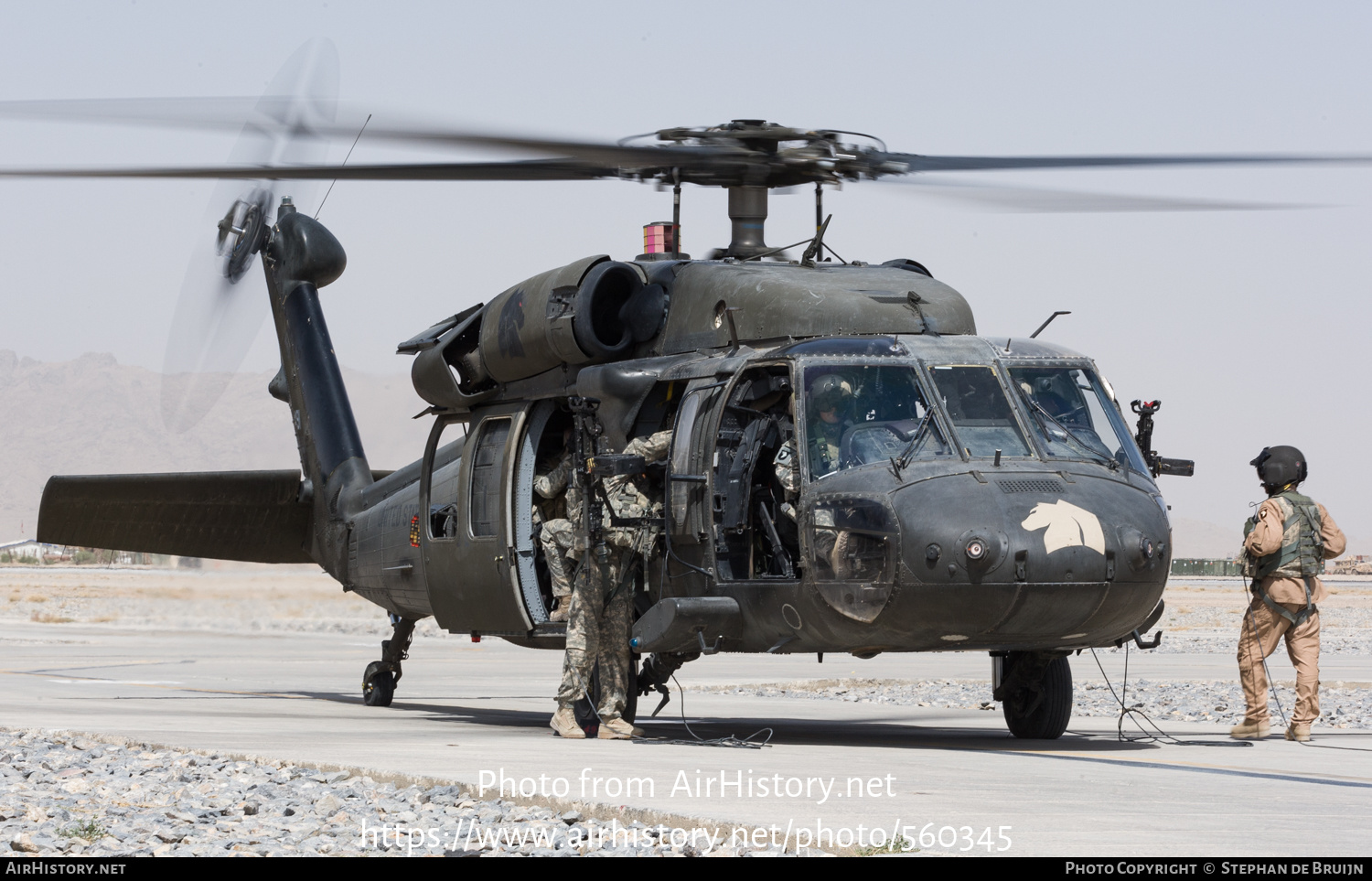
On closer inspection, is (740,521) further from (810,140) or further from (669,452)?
(810,140)

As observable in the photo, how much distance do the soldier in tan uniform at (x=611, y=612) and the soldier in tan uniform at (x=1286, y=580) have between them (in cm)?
376

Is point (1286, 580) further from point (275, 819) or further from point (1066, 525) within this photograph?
point (275, 819)

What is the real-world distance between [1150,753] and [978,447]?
78.4 inches

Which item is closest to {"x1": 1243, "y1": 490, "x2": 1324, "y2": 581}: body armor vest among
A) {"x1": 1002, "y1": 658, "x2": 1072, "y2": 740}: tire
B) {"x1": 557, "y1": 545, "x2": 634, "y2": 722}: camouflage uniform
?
{"x1": 1002, "y1": 658, "x2": 1072, "y2": 740}: tire

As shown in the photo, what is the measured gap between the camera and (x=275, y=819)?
6.82 m

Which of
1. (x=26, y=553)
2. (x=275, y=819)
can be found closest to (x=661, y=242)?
(x=275, y=819)

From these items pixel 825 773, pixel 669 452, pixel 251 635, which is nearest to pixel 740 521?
pixel 669 452

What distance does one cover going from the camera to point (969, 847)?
584cm

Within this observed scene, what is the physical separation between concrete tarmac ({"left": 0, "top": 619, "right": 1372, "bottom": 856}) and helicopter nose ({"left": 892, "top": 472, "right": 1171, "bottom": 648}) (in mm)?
745

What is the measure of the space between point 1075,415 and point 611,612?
3.11 m

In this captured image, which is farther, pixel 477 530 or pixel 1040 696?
pixel 477 530

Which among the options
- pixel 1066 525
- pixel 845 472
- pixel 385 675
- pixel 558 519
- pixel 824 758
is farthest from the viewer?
pixel 385 675

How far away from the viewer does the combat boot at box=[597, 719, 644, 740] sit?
10.6 meters

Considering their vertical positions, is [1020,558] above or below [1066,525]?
below
